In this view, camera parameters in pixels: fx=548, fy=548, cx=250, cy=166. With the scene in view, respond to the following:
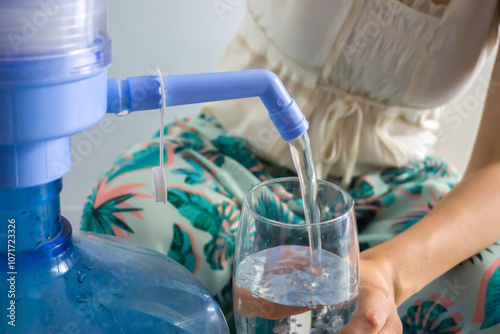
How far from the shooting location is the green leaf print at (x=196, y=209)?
60 centimetres

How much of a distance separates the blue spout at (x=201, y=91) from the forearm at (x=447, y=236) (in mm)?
245

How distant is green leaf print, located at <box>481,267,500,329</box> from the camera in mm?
589

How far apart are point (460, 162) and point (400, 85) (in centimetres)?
64

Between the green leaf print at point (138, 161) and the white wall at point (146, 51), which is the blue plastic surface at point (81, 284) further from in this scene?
the white wall at point (146, 51)

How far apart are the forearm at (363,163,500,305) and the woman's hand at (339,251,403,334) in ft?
0.05

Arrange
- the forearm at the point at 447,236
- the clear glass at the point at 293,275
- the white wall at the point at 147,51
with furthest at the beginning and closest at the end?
the white wall at the point at 147,51 → the forearm at the point at 447,236 → the clear glass at the point at 293,275

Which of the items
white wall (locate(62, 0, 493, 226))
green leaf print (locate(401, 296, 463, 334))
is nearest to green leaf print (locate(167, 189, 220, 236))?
green leaf print (locate(401, 296, 463, 334))

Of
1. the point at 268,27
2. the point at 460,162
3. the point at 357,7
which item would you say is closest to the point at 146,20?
the point at 268,27

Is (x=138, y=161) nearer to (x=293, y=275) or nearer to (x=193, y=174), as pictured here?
(x=193, y=174)

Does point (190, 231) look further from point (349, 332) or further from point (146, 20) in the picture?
point (146, 20)


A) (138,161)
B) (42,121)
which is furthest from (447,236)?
(42,121)

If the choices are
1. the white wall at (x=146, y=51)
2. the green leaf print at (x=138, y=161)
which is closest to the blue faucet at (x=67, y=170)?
the green leaf print at (x=138, y=161)

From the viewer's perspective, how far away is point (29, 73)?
273mm

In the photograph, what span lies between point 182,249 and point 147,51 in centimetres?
60
